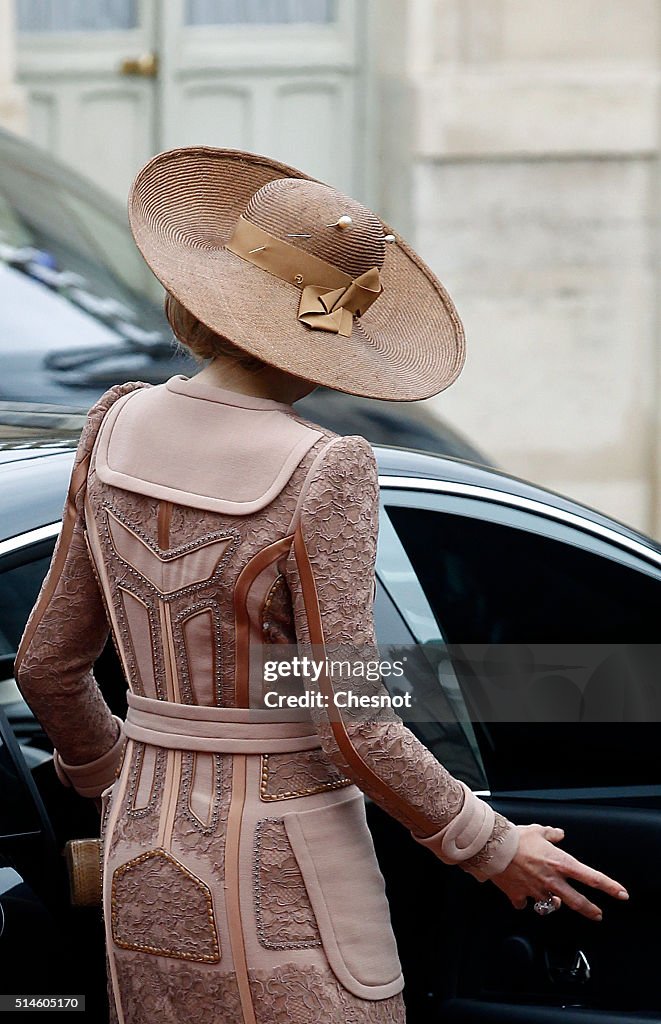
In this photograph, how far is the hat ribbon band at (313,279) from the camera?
165cm

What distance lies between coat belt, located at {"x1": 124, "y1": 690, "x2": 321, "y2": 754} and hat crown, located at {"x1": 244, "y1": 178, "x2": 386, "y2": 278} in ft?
1.56

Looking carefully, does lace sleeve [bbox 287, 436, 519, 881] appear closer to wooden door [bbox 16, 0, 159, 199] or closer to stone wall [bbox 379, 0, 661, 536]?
stone wall [bbox 379, 0, 661, 536]

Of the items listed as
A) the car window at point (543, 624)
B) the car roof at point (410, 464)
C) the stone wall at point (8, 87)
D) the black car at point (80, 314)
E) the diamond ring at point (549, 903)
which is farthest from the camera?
the stone wall at point (8, 87)

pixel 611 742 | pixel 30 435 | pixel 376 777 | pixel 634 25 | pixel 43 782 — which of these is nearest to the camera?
pixel 376 777

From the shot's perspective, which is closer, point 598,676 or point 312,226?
point 312,226

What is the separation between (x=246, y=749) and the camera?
63.7 inches

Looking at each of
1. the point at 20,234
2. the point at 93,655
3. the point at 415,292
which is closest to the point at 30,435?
the point at 93,655

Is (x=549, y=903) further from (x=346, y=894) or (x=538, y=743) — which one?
(x=538, y=743)

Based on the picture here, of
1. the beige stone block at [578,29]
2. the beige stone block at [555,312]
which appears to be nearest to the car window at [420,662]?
the beige stone block at [555,312]

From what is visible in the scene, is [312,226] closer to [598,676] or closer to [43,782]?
[43,782]

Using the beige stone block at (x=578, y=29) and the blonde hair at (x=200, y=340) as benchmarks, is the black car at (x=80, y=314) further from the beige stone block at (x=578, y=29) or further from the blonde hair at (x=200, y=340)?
the beige stone block at (x=578, y=29)

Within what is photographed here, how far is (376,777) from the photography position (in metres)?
1.59

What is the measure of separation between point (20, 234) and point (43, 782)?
2382 mm

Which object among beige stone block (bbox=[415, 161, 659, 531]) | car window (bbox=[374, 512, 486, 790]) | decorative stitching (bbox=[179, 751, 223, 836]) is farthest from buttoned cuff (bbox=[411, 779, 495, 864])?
beige stone block (bbox=[415, 161, 659, 531])
